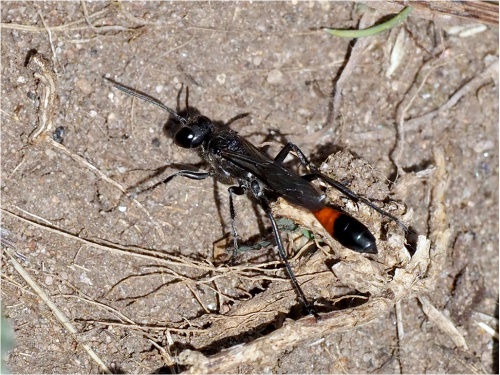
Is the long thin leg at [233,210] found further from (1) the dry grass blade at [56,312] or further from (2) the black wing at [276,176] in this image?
(1) the dry grass blade at [56,312]

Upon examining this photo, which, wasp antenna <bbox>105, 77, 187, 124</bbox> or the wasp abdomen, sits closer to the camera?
the wasp abdomen

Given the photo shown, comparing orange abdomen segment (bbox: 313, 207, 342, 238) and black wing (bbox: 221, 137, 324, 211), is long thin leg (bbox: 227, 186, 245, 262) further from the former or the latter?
orange abdomen segment (bbox: 313, 207, 342, 238)

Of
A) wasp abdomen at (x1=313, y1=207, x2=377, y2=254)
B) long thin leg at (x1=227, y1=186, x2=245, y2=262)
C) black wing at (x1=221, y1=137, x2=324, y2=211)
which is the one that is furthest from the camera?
long thin leg at (x1=227, y1=186, x2=245, y2=262)

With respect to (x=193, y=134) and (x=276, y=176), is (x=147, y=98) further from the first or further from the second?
(x=276, y=176)

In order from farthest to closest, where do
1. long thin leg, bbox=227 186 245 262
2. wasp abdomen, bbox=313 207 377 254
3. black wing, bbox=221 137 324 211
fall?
long thin leg, bbox=227 186 245 262
black wing, bbox=221 137 324 211
wasp abdomen, bbox=313 207 377 254

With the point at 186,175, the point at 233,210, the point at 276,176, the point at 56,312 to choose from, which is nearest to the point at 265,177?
the point at 276,176

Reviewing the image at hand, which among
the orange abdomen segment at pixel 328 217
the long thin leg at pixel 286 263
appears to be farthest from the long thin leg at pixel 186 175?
the orange abdomen segment at pixel 328 217

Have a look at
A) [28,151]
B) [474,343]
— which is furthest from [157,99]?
[474,343]

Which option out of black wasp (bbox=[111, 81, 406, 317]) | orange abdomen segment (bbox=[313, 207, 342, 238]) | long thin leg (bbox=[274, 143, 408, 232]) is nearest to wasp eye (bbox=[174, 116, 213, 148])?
black wasp (bbox=[111, 81, 406, 317])
